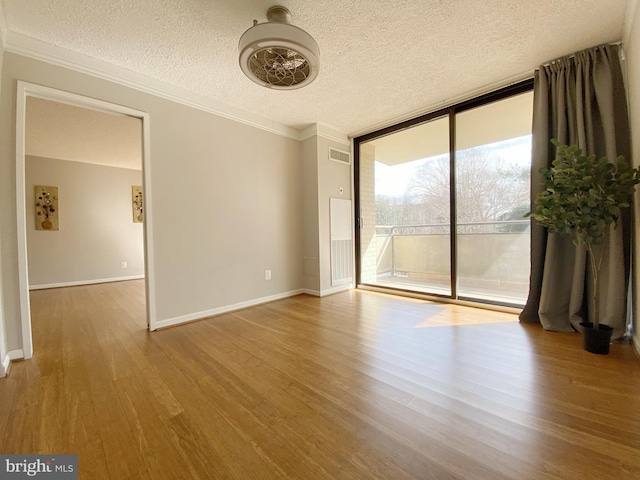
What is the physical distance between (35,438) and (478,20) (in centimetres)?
354

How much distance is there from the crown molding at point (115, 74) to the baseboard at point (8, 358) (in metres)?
2.22

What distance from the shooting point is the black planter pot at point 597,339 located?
5.87 ft

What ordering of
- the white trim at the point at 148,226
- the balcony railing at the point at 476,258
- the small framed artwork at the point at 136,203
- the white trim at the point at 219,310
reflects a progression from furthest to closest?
the small framed artwork at the point at 136,203 → the balcony railing at the point at 476,258 → the white trim at the point at 219,310 → the white trim at the point at 148,226

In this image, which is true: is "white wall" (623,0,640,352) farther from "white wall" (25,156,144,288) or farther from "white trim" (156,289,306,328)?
"white wall" (25,156,144,288)

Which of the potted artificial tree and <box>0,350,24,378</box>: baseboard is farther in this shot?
the potted artificial tree

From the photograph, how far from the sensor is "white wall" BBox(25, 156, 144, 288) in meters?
4.60

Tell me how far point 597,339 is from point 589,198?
3.31ft

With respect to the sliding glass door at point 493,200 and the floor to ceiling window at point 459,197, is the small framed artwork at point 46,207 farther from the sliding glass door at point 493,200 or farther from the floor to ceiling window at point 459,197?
the sliding glass door at point 493,200

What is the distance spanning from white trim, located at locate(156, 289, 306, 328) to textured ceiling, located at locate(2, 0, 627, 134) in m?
2.42

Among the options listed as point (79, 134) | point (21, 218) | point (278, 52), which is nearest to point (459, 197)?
point (278, 52)

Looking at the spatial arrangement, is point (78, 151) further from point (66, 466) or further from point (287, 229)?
point (66, 466)

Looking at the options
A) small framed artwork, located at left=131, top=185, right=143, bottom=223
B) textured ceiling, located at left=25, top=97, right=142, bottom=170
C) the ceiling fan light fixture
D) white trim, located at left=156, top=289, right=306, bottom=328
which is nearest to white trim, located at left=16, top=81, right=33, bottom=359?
textured ceiling, located at left=25, top=97, right=142, bottom=170

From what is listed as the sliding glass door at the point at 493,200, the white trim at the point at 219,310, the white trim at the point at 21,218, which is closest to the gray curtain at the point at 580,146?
the sliding glass door at the point at 493,200

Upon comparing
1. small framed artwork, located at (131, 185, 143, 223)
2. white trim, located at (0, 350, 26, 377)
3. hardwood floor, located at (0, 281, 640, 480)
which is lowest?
hardwood floor, located at (0, 281, 640, 480)
